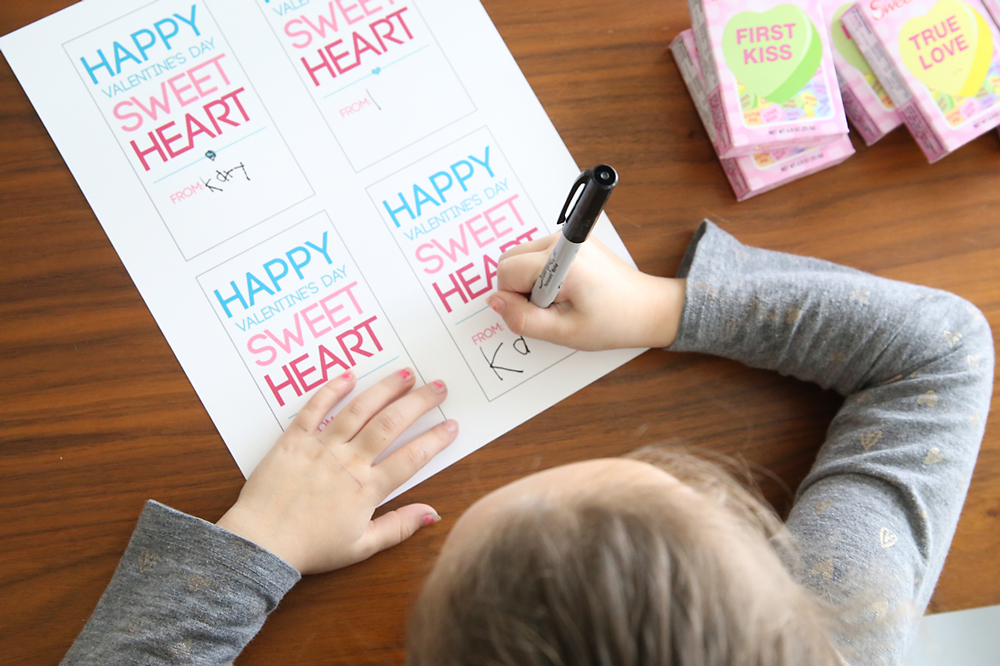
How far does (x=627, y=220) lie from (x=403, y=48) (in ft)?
0.88

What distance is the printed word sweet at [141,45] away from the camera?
1.91 feet

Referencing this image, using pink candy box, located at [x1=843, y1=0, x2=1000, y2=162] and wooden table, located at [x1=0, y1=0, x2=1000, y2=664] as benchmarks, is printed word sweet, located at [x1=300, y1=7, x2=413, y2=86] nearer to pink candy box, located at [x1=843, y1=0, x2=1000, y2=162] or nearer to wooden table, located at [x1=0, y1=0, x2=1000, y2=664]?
wooden table, located at [x1=0, y1=0, x2=1000, y2=664]

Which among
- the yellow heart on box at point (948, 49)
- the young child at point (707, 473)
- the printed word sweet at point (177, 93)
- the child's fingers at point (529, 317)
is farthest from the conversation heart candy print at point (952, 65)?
the printed word sweet at point (177, 93)

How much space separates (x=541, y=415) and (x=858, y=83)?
431 millimetres

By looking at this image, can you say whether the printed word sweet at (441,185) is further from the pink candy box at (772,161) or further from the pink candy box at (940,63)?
the pink candy box at (940,63)

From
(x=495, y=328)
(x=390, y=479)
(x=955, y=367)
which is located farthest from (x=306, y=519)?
(x=955, y=367)

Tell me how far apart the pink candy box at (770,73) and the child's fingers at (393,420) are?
1.15ft

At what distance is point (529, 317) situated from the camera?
55cm

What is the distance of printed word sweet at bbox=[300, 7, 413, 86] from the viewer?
0.59 m

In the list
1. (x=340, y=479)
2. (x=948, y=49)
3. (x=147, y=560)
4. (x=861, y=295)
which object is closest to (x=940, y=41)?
(x=948, y=49)

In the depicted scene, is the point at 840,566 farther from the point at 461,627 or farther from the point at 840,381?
the point at 461,627

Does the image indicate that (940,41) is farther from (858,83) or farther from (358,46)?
(358,46)

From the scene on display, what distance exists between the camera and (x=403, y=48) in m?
0.60

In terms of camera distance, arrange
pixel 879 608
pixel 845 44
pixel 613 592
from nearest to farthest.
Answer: pixel 613 592, pixel 879 608, pixel 845 44
